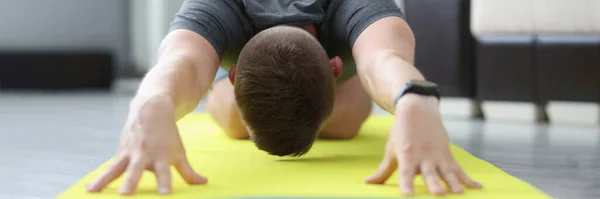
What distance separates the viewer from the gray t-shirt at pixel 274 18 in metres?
1.70

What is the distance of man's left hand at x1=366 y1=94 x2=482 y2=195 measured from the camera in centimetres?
120

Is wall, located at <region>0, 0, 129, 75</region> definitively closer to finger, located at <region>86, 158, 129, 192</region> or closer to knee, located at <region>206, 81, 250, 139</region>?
knee, located at <region>206, 81, 250, 139</region>

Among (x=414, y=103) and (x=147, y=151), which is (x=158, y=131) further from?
(x=414, y=103)

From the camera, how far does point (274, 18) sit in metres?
1.87

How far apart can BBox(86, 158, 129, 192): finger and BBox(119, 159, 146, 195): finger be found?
0.9 inches

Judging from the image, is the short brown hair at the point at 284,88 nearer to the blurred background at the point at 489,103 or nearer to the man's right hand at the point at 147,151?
the man's right hand at the point at 147,151

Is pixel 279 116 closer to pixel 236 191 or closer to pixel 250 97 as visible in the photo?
pixel 250 97

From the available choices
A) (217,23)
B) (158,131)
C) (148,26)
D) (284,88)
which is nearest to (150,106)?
(158,131)

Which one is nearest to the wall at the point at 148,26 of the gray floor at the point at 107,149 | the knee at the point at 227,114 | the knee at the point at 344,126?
the gray floor at the point at 107,149

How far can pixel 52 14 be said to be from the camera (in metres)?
5.43

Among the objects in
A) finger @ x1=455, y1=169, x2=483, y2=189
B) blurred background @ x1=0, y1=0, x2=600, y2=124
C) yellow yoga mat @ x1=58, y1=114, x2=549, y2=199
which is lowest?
blurred background @ x1=0, y1=0, x2=600, y2=124

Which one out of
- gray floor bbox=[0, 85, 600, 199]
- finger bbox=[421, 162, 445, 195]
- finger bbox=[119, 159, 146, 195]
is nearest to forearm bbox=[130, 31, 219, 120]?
finger bbox=[119, 159, 146, 195]

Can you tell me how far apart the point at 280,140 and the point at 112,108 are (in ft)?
8.24

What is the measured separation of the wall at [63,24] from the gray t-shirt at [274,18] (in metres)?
3.80
